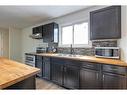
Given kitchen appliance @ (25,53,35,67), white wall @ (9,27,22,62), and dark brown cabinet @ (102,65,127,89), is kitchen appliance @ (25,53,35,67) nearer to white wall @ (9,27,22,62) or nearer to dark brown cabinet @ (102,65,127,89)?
white wall @ (9,27,22,62)

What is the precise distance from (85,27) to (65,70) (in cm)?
145

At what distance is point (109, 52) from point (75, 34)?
1630 mm

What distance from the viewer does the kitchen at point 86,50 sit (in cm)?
212

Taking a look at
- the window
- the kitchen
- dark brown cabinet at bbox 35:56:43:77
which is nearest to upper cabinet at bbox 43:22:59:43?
A: the kitchen

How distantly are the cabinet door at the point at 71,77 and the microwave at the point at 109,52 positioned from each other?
25.4 inches

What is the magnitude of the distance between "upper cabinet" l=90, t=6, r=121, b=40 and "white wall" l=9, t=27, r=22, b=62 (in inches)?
217

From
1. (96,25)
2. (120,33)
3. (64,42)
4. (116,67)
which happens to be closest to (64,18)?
(64,42)

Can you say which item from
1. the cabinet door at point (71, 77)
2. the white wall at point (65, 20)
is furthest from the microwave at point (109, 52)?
the white wall at point (65, 20)

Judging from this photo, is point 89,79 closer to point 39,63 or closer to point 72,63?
point 72,63

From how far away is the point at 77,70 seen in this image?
265cm

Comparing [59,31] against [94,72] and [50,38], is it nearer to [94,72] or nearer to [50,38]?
[50,38]

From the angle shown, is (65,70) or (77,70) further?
(65,70)

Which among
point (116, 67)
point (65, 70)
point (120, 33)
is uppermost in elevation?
point (120, 33)
